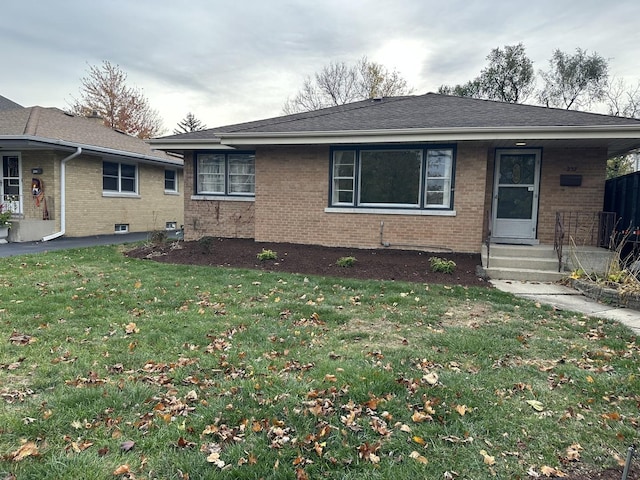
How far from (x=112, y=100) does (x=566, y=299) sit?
3355cm

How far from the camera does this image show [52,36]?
53.8 ft

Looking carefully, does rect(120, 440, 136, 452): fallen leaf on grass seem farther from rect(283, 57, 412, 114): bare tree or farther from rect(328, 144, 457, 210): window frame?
rect(283, 57, 412, 114): bare tree

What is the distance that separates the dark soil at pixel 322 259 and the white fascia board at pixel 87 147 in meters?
5.36

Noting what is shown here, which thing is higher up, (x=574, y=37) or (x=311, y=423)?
(x=574, y=37)

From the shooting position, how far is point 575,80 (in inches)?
1067

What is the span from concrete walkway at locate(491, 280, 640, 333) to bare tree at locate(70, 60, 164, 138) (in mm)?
31371

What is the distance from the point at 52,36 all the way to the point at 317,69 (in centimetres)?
2312

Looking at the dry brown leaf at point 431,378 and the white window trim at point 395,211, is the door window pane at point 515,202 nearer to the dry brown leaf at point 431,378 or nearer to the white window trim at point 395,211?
the white window trim at point 395,211

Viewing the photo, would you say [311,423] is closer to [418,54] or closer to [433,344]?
[433,344]

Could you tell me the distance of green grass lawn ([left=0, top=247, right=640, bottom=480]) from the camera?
256cm

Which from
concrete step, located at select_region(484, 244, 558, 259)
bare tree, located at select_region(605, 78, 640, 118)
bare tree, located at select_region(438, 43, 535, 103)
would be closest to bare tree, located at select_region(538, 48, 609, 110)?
bare tree, located at select_region(605, 78, 640, 118)

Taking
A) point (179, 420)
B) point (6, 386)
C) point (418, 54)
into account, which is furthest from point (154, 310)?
point (418, 54)

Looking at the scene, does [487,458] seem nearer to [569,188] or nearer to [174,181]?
[569,188]

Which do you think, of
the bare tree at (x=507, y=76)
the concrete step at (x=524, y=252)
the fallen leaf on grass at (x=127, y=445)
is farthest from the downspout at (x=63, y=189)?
the bare tree at (x=507, y=76)
